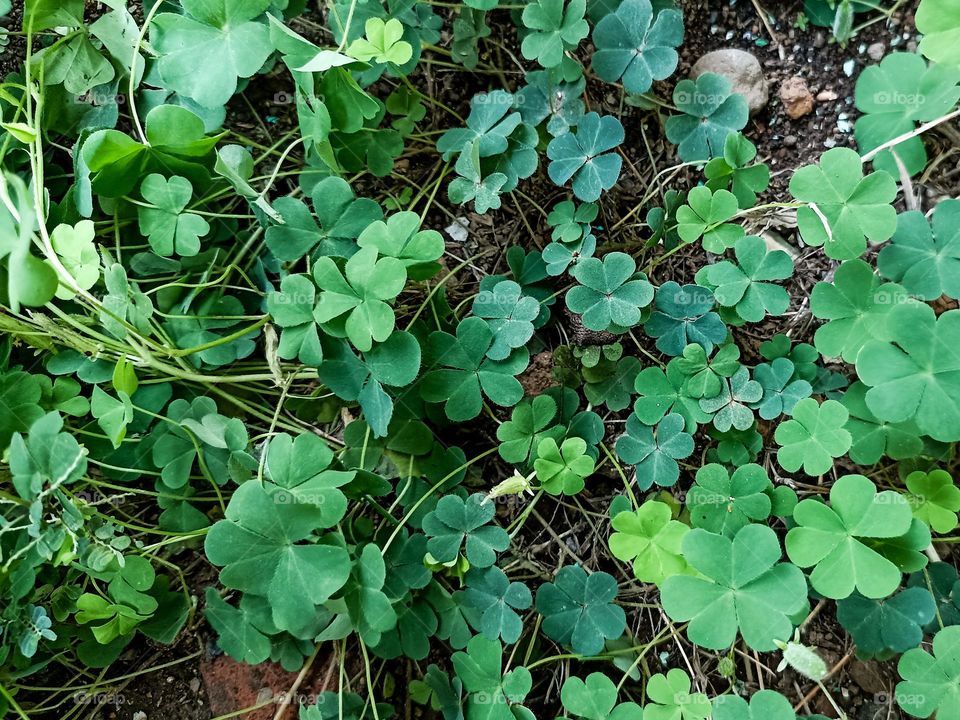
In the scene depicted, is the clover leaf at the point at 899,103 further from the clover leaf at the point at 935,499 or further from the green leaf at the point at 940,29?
the clover leaf at the point at 935,499

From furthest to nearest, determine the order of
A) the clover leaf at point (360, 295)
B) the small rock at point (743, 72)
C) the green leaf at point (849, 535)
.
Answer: the small rock at point (743, 72) < the clover leaf at point (360, 295) < the green leaf at point (849, 535)

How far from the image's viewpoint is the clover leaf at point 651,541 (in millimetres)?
1764

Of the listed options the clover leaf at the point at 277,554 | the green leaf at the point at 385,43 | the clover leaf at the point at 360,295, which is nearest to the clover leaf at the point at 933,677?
the clover leaf at the point at 277,554

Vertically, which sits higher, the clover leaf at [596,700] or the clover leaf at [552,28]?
the clover leaf at [552,28]

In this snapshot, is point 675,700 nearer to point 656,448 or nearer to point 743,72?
point 656,448

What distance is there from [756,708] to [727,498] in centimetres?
50

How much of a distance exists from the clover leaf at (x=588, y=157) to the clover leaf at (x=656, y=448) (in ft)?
2.18

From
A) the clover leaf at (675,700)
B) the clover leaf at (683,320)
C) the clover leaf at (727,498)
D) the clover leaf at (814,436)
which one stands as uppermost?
the clover leaf at (683,320)

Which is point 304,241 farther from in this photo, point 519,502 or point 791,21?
point 791,21

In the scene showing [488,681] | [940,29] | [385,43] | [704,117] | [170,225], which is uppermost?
[940,29]

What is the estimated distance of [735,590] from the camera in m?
1.65

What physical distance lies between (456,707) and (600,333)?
1.09m

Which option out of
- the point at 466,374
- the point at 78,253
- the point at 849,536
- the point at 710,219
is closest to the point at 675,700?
the point at 849,536

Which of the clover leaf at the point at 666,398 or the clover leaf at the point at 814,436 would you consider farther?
the clover leaf at the point at 666,398
